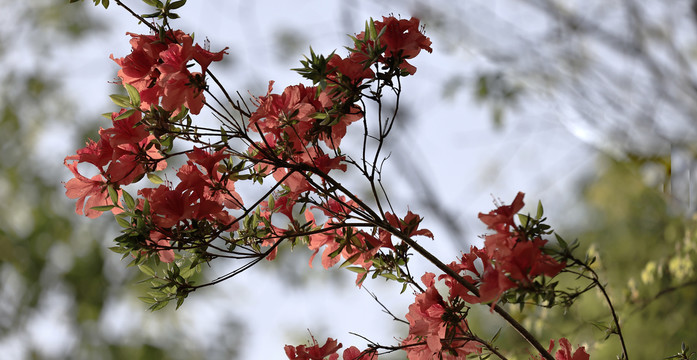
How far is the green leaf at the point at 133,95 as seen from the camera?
2.77 ft

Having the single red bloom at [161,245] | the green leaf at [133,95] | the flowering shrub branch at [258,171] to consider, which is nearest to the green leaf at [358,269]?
the flowering shrub branch at [258,171]

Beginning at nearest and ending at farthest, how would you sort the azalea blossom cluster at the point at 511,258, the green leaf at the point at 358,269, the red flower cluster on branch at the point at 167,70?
the azalea blossom cluster at the point at 511,258
the red flower cluster on branch at the point at 167,70
the green leaf at the point at 358,269

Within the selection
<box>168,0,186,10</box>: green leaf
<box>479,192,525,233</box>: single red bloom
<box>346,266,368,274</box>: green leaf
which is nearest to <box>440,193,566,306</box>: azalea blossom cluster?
<box>479,192,525,233</box>: single red bloom

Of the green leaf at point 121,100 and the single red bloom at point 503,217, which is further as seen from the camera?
the green leaf at point 121,100

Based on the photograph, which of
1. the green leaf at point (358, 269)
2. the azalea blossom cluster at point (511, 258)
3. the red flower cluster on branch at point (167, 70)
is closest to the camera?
the azalea blossom cluster at point (511, 258)

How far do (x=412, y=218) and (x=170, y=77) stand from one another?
0.37m

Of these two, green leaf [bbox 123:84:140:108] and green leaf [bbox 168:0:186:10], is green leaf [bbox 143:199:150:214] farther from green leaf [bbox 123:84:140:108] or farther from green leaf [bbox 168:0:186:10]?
green leaf [bbox 168:0:186:10]

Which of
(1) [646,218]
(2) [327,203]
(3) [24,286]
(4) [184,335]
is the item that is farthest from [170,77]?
(3) [24,286]

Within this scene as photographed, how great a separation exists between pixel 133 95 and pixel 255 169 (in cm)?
19

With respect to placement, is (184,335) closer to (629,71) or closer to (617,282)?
(617,282)

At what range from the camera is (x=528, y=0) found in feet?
10.1

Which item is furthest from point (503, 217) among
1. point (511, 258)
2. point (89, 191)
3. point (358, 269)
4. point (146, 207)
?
point (89, 191)

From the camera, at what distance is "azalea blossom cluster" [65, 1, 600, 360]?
83 centimetres

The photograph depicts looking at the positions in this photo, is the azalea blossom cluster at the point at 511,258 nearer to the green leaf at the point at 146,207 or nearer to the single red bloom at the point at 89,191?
the green leaf at the point at 146,207
